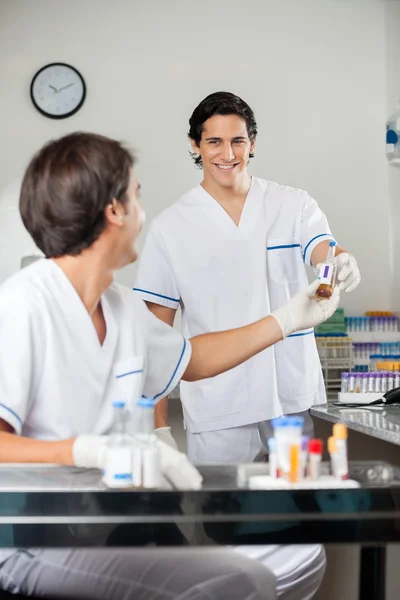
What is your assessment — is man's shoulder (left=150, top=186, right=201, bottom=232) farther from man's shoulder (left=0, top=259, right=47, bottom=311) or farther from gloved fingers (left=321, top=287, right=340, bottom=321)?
man's shoulder (left=0, top=259, right=47, bottom=311)

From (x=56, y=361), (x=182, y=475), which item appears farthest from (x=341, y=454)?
(x=56, y=361)

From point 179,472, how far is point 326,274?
811 millimetres

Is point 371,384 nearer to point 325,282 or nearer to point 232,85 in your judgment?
point 325,282

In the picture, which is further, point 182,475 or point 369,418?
point 369,418

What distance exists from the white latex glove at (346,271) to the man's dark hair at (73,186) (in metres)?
0.83

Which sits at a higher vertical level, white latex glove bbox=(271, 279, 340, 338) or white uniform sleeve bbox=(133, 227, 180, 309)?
white uniform sleeve bbox=(133, 227, 180, 309)

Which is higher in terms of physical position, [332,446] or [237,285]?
[237,285]

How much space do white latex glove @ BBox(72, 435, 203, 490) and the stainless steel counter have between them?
874 millimetres

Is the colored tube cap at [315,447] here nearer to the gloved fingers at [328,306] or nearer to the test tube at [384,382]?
the gloved fingers at [328,306]

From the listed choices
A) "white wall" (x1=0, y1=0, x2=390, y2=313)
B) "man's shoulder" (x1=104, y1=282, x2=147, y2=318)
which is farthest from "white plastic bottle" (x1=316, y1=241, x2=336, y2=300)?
"white wall" (x1=0, y1=0, x2=390, y2=313)

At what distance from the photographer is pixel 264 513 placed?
0.98 meters

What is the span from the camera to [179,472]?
100 centimetres

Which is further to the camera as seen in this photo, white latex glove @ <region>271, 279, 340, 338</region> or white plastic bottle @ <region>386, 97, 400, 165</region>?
white plastic bottle @ <region>386, 97, 400, 165</region>

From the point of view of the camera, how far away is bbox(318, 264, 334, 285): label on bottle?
170 cm
